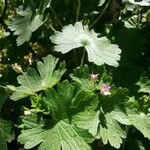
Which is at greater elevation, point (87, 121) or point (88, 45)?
point (88, 45)

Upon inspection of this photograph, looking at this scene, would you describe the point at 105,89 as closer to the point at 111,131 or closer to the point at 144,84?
the point at 111,131

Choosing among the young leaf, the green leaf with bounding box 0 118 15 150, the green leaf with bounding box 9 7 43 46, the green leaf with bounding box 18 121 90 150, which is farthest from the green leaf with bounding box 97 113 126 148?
the green leaf with bounding box 9 7 43 46

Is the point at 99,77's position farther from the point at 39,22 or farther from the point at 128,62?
the point at 39,22

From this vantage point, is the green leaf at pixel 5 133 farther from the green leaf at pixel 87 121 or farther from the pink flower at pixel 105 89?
the pink flower at pixel 105 89

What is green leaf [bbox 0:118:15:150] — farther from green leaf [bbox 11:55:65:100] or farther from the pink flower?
the pink flower

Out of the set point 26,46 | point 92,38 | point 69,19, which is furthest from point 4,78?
point 92,38

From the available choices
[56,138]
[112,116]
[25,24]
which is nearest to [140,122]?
[112,116]
